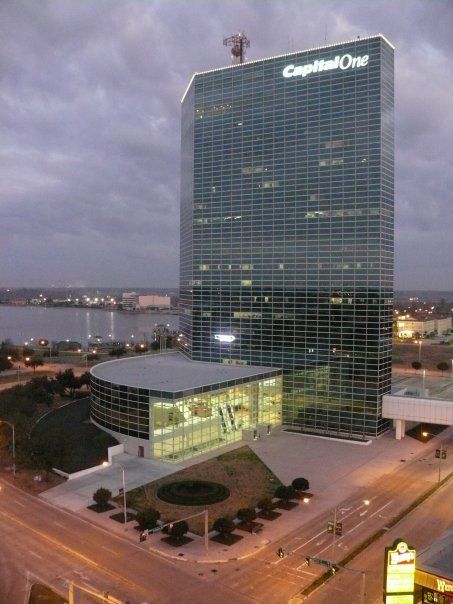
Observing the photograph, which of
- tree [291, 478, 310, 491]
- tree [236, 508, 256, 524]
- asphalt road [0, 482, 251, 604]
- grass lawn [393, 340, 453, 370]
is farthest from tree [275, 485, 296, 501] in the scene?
grass lawn [393, 340, 453, 370]

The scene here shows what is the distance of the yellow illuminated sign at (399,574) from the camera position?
2842 cm

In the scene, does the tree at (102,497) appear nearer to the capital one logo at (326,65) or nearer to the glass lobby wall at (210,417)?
the glass lobby wall at (210,417)

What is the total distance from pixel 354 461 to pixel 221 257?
39814 mm

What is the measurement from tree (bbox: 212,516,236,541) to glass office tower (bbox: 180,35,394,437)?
39.5m

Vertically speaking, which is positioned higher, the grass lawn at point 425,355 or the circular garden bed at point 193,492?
the grass lawn at point 425,355

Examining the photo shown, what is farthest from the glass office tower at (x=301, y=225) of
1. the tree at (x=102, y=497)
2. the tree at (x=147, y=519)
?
the tree at (x=147, y=519)

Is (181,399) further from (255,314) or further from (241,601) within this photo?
(241,601)

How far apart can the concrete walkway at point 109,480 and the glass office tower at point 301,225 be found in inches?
1112

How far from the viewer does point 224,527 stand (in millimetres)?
45688

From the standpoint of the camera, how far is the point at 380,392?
264ft

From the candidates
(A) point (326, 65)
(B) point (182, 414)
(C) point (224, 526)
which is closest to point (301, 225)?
(A) point (326, 65)

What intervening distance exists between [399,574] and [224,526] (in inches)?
779

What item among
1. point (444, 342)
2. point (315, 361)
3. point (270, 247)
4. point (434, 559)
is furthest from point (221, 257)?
point (444, 342)

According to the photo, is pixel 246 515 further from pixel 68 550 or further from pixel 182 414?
pixel 182 414
